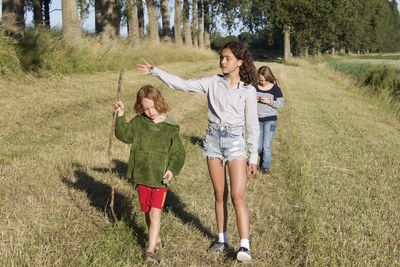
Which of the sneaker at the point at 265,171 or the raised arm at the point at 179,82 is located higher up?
the raised arm at the point at 179,82

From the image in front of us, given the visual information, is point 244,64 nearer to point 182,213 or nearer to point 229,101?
point 229,101

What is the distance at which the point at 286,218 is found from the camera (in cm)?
552

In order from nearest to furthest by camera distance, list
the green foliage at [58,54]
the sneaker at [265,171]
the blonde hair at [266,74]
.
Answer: the sneaker at [265,171], the blonde hair at [266,74], the green foliage at [58,54]

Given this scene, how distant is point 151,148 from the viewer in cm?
428

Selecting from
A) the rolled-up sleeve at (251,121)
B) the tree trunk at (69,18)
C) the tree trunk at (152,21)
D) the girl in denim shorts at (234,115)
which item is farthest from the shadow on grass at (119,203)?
the tree trunk at (152,21)

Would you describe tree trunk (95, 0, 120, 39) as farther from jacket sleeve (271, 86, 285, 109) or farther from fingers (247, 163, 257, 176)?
fingers (247, 163, 257, 176)

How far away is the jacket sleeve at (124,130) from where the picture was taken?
14.0ft

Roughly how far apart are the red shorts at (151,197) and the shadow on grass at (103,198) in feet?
1.41

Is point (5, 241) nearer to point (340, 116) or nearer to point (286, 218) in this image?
point (286, 218)

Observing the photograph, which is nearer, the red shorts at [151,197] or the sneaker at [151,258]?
the sneaker at [151,258]

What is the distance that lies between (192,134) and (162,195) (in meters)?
5.77

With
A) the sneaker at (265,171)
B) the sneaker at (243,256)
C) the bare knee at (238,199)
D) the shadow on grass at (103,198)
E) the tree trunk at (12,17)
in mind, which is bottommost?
the sneaker at (265,171)

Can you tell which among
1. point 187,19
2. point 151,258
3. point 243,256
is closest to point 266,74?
point 243,256

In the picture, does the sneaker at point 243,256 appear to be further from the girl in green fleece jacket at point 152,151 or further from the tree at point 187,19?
the tree at point 187,19
